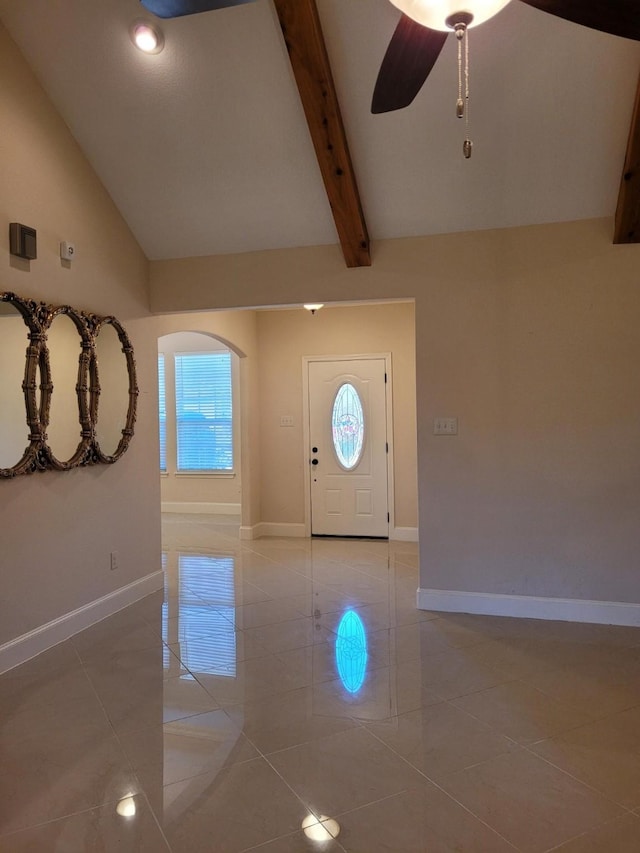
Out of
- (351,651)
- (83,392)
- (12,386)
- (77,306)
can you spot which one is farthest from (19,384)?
(351,651)

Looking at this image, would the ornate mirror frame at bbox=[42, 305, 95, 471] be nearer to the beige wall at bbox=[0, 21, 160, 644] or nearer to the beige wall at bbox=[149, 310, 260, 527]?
the beige wall at bbox=[0, 21, 160, 644]

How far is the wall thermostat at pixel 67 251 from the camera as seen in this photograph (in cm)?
358

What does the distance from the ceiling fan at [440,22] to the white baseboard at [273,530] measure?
16.4 ft

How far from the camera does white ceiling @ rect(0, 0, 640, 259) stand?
9.57 feet

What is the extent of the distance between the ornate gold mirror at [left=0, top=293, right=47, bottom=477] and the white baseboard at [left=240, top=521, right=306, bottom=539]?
133 inches

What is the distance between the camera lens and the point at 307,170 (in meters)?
3.64

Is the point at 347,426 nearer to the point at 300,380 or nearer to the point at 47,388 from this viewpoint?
the point at 300,380

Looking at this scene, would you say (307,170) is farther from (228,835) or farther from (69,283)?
(228,835)

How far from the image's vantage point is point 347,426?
6395 mm

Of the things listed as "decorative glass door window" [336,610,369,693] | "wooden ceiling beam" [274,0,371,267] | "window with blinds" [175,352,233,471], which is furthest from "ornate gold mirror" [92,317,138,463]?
"window with blinds" [175,352,233,471]

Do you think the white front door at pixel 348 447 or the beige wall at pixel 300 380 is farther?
the white front door at pixel 348 447

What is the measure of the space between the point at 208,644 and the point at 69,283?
2.43 m

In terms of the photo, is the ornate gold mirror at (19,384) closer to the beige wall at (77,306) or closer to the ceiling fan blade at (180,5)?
the beige wall at (77,306)

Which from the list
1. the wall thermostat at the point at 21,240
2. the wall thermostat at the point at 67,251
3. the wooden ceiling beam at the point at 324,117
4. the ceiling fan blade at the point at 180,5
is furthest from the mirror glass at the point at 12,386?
the wooden ceiling beam at the point at 324,117
